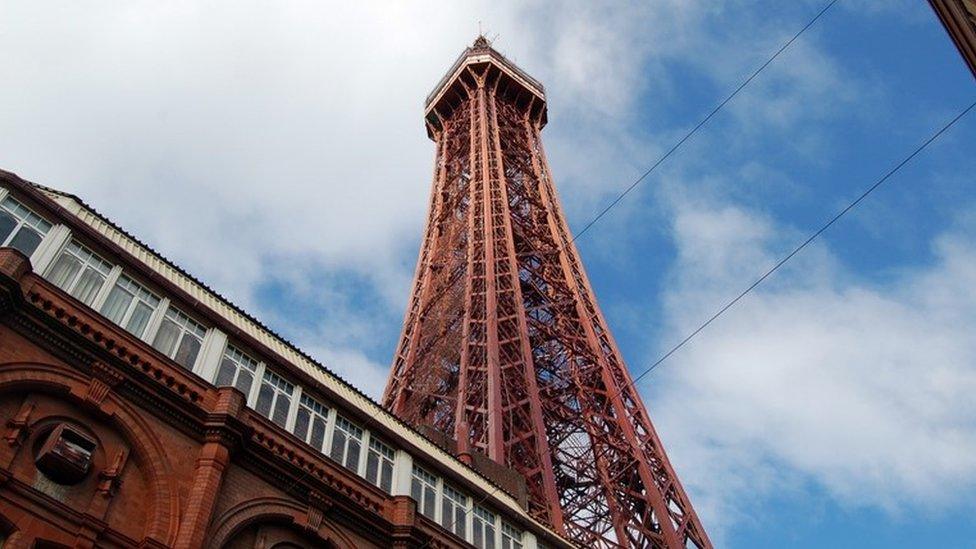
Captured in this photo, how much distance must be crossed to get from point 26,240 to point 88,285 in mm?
1026

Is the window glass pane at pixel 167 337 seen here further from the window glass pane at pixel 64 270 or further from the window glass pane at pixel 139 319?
the window glass pane at pixel 64 270

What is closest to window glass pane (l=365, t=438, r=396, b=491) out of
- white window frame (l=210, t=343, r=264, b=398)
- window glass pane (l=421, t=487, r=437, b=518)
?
window glass pane (l=421, t=487, r=437, b=518)

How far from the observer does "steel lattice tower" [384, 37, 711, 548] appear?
1089 inches

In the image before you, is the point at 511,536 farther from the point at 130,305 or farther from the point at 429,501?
the point at 130,305

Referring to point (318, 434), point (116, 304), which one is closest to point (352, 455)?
point (318, 434)

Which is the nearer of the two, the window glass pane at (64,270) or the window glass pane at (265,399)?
the window glass pane at (64,270)

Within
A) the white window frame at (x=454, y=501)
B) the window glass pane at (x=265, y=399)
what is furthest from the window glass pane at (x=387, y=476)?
the window glass pane at (x=265, y=399)

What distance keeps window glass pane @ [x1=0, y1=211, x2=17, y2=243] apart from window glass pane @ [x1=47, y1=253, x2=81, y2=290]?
74 centimetres

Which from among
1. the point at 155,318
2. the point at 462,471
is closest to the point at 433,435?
the point at 462,471

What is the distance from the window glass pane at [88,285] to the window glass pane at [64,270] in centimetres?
11

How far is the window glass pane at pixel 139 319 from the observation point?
542 inches

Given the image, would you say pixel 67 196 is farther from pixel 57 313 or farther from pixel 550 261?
pixel 550 261

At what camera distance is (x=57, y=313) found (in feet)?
41.5

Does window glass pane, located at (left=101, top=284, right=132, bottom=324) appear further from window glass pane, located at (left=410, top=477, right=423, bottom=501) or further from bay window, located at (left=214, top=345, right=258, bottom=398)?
window glass pane, located at (left=410, top=477, right=423, bottom=501)
